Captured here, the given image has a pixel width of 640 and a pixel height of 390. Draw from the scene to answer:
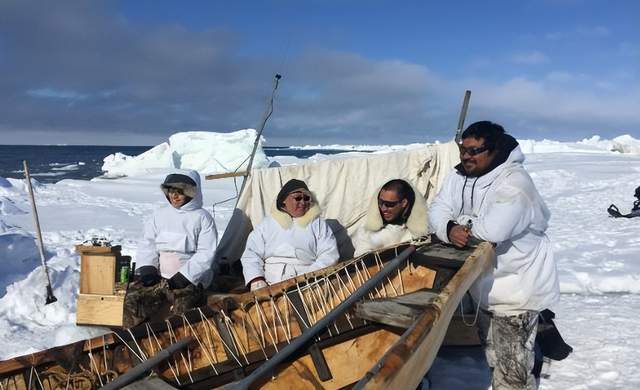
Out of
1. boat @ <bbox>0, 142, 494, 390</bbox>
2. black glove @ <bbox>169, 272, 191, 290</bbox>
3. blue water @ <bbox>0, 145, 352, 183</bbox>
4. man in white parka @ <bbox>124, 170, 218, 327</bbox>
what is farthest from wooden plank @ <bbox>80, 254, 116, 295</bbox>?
blue water @ <bbox>0, 145, 352, 183</bbox>

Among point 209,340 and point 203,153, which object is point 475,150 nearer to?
point 209,340

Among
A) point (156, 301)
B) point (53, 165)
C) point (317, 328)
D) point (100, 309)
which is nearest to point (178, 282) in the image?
point (156, 301)

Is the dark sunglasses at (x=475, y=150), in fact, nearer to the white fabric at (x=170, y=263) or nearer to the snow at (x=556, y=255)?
the snow at (x=556, y=255)

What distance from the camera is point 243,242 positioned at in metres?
5.09

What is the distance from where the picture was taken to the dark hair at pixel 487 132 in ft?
8.33

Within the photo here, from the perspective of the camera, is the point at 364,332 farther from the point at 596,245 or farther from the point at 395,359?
the point at 596,245

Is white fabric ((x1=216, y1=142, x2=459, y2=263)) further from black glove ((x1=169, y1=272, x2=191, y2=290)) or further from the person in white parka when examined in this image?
black glove ((x1=169, y1=272, x2=191, y2=290))

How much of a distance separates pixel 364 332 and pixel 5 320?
3608 millimetres

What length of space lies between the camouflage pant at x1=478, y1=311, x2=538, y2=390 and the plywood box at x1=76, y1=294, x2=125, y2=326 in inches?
109

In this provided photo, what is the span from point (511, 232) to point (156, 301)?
8.30ft

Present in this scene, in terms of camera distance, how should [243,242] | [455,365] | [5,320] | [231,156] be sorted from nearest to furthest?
[455,365] < [5,320] < [243,242] < [231,156]

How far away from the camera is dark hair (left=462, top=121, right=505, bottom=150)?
2.54 metres

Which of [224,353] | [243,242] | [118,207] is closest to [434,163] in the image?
[243,242]

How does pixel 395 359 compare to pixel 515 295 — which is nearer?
pixel 395 359
